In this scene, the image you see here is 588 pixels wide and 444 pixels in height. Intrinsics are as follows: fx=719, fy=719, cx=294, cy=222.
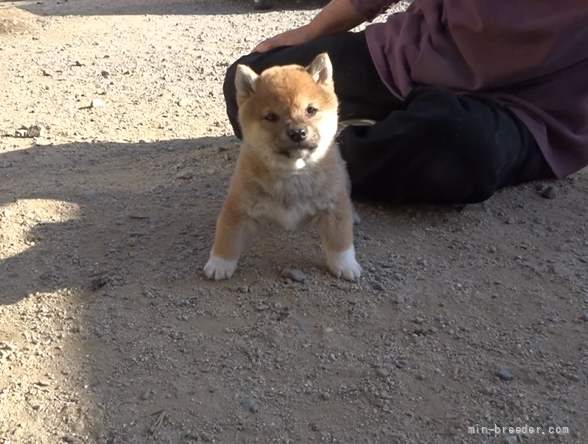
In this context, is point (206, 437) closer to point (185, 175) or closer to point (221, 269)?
point (221, 269)

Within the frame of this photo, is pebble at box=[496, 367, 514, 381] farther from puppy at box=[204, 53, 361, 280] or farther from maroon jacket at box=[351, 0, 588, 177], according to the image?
maroon jacket at box=[351, 0, 588, 177]

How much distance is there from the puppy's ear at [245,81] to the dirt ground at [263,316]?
807 mm

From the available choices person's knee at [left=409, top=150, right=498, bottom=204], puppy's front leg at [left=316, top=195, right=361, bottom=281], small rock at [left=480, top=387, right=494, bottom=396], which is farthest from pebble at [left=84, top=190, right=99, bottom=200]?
small rock at [left=480, top=387, right=494, bottom=396]

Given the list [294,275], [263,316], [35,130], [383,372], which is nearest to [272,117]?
[294,275]

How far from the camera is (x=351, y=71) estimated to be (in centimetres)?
453

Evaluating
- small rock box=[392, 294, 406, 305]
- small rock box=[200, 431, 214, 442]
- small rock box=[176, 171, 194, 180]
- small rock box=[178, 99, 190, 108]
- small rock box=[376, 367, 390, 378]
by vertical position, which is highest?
small rock box=[200, 431, 214, 442]

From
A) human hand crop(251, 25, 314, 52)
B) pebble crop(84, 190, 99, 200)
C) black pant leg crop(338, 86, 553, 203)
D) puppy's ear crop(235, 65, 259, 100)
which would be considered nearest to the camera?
puppy's ear crop(235, 65, 259, 100)

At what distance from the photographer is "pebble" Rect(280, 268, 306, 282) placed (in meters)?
3.38

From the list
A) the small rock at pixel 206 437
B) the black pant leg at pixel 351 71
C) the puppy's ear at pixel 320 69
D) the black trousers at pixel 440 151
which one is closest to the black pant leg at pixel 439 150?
the black trousers at pixel 440 151

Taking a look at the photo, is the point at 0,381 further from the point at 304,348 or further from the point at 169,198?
the point at 169,198

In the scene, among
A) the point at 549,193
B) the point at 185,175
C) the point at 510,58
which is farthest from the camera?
the point at 185,175

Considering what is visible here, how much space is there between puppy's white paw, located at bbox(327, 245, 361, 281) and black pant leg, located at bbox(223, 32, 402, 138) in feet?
4.70

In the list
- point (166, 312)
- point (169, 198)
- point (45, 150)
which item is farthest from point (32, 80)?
point (166, 312)

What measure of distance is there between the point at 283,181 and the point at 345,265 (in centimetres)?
49
